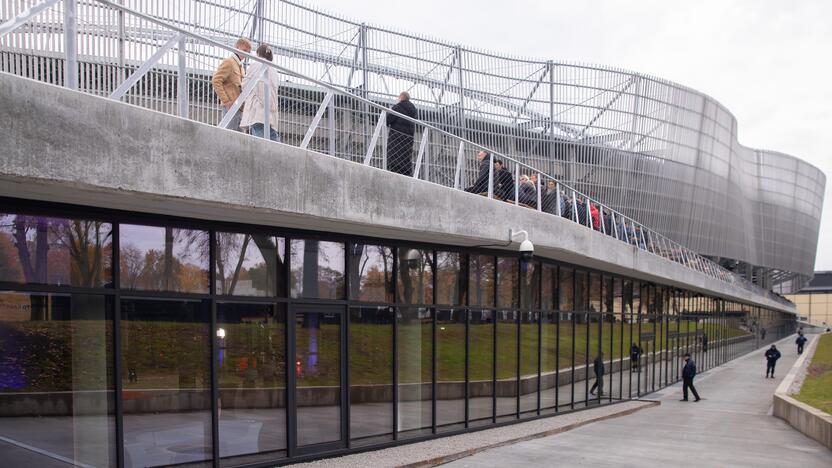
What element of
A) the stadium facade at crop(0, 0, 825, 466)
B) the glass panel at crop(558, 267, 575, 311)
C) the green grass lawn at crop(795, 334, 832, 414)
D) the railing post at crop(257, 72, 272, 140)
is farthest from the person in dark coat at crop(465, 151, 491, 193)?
the green grass lawn at crop(795, 334, 832, 414)

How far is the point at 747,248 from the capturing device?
70.0m

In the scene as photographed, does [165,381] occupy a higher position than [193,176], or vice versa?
[193,176]

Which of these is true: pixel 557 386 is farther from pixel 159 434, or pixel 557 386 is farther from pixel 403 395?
pixel 159 434

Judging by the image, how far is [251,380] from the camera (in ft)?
33.6

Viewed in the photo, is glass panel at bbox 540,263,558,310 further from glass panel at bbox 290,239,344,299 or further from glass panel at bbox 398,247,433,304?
glass panel at bbox 290,239,344,299

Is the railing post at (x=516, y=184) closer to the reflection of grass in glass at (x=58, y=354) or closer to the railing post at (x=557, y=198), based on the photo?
the railing post at (x=557, y=198)

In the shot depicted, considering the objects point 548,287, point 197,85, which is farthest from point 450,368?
point 197,85

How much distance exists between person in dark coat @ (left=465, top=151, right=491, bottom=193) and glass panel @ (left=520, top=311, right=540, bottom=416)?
3.83 meters

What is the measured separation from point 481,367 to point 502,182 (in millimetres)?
3563

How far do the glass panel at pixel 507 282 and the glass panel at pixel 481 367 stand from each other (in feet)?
1.77

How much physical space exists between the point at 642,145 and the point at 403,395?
133 ft

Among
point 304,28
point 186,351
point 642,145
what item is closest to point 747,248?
point 642,145

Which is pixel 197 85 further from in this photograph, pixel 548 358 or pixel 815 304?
pixel 815 304

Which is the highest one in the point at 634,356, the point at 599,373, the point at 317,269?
the point at 317,269
